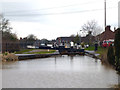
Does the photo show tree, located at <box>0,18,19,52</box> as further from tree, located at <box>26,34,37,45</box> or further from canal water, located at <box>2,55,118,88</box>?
tree, located at <box>26,34,37,45</box>

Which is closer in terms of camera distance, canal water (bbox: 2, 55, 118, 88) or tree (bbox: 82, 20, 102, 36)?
canal water (bbox: 2, 55, 118, 88)

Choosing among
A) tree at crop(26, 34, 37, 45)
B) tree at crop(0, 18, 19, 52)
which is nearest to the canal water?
tree at crop(0, 18, 19, 52)

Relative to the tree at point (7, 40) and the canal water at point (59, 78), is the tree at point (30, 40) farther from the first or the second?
the canal water at point (59, 78)

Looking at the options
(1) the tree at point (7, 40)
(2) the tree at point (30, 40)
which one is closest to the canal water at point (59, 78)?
(1) the tree at point (7, 40)

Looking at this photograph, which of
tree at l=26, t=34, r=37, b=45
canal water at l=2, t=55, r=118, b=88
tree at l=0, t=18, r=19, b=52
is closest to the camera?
canal water at l=2, t=55, r=118, b=88

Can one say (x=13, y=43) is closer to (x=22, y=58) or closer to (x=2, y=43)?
(x=2, y=43)

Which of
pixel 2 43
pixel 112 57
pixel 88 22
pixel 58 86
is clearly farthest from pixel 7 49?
pixel 88 22

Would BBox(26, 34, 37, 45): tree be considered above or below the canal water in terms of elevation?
above

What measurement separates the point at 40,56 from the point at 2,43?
741cm

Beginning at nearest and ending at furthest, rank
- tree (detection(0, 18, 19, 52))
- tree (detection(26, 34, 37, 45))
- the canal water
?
1. the canal water
2. tree (detection(0, 18, 19, 52))
3. tree (detection(26, 34, 37, 45))

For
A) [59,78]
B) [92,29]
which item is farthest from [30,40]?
[59,78]

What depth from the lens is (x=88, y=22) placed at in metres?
70.1

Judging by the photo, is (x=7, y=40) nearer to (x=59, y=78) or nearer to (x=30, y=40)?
(x=59, y=78)

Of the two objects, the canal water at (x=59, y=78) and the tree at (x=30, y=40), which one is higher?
the tree at (x=30, y=40)
